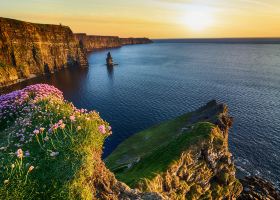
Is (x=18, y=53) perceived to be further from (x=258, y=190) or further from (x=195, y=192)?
(x=195, y=192)

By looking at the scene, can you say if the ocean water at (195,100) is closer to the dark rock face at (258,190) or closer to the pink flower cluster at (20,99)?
the dark rock face at (258,190)

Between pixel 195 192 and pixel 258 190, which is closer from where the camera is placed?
pixel 195 192

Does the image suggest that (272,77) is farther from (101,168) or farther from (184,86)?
(101,168)

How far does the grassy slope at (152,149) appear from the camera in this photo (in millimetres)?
35438

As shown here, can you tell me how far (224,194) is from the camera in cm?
4041

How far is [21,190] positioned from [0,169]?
1767mm

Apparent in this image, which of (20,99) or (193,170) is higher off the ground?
(20,99)

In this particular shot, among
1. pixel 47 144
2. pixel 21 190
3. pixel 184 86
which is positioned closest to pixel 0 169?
pixel 21 190

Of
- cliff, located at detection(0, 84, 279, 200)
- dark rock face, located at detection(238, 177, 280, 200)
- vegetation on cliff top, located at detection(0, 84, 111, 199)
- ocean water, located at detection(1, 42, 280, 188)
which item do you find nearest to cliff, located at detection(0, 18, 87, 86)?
ocean water, located at detection(1, 42, 280, 188)

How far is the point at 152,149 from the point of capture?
56.5 meters

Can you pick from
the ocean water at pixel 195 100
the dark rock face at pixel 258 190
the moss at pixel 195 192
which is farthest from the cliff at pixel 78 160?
the ocean water at pixel 195 100

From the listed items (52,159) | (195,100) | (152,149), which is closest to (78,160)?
(52,159)

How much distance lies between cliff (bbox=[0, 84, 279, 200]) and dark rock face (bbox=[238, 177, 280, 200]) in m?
1.90

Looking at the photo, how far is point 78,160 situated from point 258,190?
159ft
